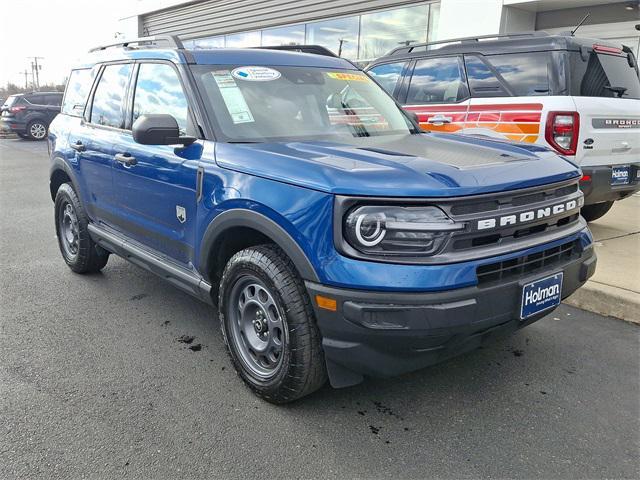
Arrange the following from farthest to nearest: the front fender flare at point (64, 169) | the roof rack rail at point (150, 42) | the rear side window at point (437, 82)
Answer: the rear side window at point (437, 82), the front fender flare at point (64, 169), the roof rack rail at point (150, 42)

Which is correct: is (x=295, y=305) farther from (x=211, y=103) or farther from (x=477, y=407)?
(x=211, y=103)

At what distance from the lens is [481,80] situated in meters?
6.15

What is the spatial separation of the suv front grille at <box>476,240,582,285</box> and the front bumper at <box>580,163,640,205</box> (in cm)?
259

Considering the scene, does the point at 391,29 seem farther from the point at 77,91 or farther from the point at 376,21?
the point at 77,91

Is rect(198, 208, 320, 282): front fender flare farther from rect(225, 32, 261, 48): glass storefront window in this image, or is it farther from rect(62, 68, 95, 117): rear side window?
rect(225, 32, 261, 48): glass storefront window

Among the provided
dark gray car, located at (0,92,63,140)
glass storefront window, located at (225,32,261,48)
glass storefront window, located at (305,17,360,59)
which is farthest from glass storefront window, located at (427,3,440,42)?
dark gray car, located at (0,92,63,140)

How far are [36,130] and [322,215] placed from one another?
2217cm

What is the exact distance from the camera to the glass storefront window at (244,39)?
55.8 feet

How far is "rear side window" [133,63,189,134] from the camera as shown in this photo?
345cm

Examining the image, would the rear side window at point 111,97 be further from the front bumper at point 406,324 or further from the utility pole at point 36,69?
the utility pole at point 36,69

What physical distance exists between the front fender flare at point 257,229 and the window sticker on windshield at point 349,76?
153 centimetres

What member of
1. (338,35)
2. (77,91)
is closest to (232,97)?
(77,91)

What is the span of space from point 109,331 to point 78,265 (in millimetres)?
1394

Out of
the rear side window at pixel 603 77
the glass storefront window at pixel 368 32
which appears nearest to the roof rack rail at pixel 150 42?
the rear side window at pixel 603 77
